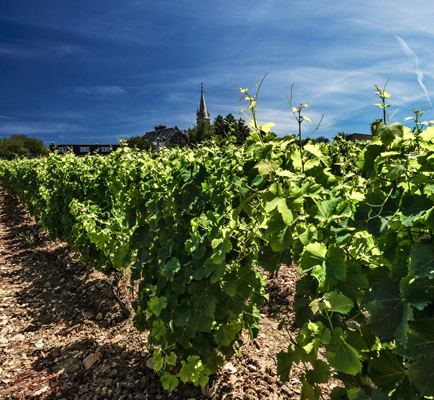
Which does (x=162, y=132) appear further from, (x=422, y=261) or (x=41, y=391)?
(x=422, y=261)

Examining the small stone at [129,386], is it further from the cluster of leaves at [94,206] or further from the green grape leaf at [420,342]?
the green grape leaf at [420,342]

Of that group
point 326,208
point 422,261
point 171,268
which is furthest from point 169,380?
point 422,261

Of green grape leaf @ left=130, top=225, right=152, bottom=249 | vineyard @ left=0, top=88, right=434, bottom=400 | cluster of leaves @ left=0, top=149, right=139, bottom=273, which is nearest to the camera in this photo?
vineyard @ left=0, top=88, right=434, bottom=400

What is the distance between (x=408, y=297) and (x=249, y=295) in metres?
1.19

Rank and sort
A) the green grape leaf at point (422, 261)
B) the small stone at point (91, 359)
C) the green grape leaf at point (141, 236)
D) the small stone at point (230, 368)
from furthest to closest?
the small stone at point (91, 359)
the small stone at point (230, 368)
the green grape leaf at point (141, 236)
the green grape leaf at point (422, 261)

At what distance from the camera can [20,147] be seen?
7662cm

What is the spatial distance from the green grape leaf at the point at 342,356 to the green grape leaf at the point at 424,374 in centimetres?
20

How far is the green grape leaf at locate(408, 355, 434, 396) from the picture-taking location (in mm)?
967

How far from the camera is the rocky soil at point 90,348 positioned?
9.73ft

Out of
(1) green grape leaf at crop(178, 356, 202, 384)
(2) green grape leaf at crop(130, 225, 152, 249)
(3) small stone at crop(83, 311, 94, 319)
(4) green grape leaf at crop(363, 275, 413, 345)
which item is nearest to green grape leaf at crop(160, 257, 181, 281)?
(2) green grape leaf at crop(130, 225, 152, 249)

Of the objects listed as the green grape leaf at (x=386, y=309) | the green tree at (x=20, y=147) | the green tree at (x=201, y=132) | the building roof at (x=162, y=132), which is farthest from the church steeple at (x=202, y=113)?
the green grape leaf at (x=386, y=309)

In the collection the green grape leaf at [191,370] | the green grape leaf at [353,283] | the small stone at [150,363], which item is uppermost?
the green grape leaf at [353,283]

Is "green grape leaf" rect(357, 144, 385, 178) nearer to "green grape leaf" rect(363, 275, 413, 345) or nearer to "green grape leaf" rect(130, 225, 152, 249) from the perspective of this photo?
"green grape leaf" rect(363, 275, 413, 345)

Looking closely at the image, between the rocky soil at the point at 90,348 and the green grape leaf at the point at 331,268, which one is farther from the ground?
the green grape leaf at the point at 331,268
